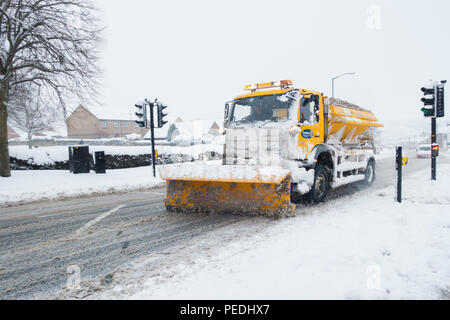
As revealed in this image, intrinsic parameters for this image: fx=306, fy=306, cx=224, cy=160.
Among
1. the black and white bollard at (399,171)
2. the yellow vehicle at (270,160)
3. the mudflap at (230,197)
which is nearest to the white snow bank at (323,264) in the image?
the mudflap at (230,197)

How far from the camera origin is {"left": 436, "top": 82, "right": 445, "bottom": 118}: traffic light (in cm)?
962

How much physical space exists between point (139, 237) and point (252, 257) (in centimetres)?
188

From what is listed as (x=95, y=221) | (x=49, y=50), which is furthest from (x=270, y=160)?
(x=49, y=50)

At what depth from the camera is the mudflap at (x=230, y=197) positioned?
213 inches

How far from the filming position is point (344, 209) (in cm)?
618

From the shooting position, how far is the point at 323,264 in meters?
3.30

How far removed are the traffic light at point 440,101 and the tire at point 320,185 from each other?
17.8ft

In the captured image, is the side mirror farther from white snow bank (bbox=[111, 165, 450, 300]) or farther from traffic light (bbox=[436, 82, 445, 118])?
traffic light (bbox=[436, 82, 445, 118])

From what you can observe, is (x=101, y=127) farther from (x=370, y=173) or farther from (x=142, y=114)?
(x=370, y=173)

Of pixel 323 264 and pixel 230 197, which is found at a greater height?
pixel 230 197

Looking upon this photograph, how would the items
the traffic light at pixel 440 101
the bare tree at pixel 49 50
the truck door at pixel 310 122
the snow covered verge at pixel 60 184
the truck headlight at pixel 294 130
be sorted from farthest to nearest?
the bare tree at pixel 49 50, the traffic light at pixel 440 101, the snow covered verge at pixel 60 184, the truck door at pixel 310 122, the truck headlight at pixel 294 130

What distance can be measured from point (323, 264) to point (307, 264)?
0.17m

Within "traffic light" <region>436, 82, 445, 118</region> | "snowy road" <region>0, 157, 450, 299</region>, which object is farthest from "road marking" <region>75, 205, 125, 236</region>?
"traffic light" <region>436, 82, 445, 118</region>

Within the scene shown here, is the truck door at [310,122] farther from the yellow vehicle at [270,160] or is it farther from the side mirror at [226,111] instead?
the side mirror at [226,111]
